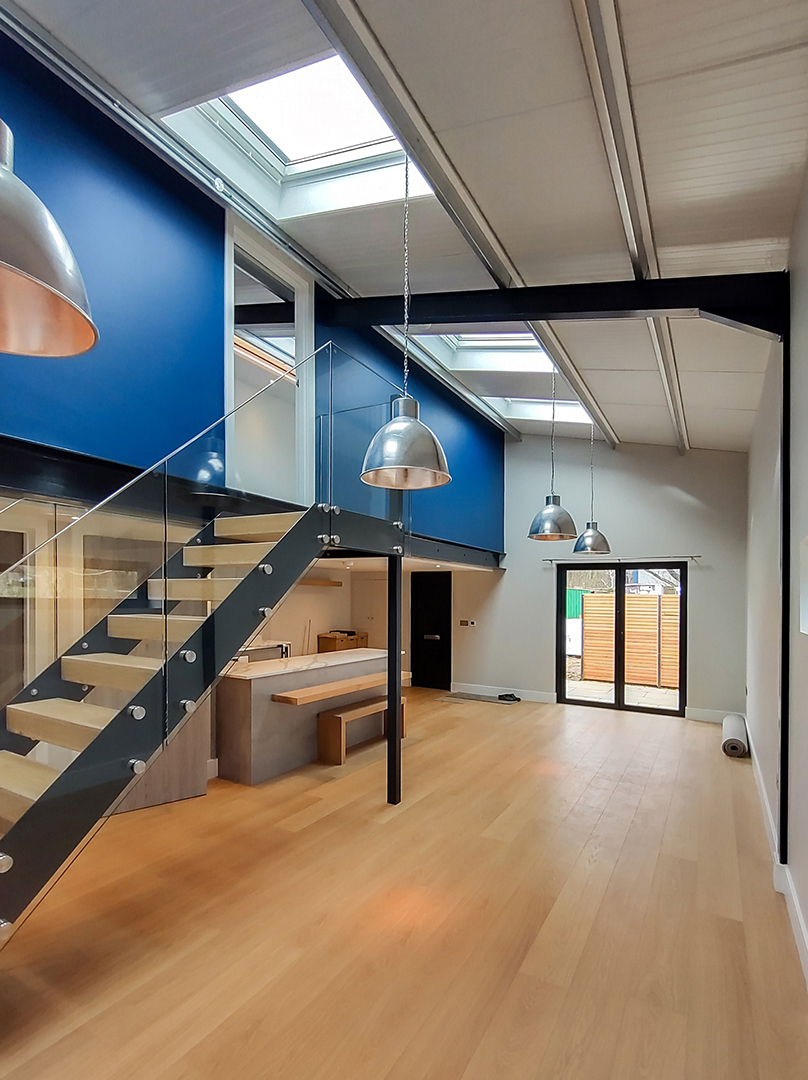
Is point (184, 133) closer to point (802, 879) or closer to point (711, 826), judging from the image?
point (802, 879)

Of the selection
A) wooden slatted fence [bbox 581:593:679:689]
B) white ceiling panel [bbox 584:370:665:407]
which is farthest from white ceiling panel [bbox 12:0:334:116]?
wooden slatted fence [bbox 581:593:679:689]

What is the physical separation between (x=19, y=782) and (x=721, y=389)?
239 inches

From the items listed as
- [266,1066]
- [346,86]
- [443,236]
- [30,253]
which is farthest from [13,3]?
[266,1066]

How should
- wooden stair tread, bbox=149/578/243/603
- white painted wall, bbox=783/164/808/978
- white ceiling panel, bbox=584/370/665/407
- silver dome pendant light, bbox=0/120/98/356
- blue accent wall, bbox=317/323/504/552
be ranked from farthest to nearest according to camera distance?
white ceiling panel, bbox=584/370/665/407 → blue accent wall, bbox=317/323/504/552 → wooden stair tread, bbox=149/578/243/603 → white painted wall, bbox=783/164/808/978 → silver dome pendant light, bbox=0/120/98/356

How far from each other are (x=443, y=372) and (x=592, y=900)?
566 cm

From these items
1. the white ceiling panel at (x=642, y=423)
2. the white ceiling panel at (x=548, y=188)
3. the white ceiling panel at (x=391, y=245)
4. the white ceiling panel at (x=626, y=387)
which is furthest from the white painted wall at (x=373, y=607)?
Result: the white ceiling panel at (x=548, y=188)

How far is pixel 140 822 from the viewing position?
4.53 m

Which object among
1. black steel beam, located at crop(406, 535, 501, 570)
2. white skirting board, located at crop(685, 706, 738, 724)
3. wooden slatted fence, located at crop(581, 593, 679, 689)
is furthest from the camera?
wooden slatted fence, located at crop(581, 593, 679, 689)

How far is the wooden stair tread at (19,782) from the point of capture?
2393mm

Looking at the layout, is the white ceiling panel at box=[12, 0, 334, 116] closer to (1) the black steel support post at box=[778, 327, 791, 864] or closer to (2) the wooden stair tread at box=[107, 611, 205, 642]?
(2) the wooden stair tread at box=[107, 611, 205, 642]

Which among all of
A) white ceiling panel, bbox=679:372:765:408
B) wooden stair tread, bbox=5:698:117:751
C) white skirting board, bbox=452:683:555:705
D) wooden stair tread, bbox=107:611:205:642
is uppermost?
white ceiling panel, bbox=679:372:765:408

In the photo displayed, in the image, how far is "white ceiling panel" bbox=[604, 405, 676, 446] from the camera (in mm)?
7221

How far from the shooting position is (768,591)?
492cm

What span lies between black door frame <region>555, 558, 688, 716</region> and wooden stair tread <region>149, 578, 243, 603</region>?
23.4 feet
